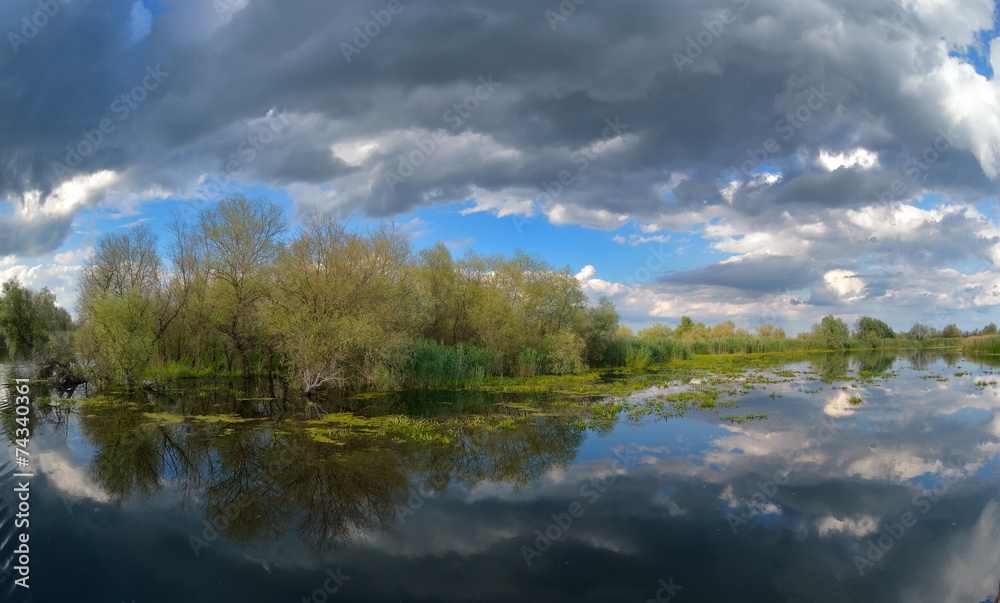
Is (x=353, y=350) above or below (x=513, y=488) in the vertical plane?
above

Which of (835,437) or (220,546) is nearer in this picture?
(220,546)

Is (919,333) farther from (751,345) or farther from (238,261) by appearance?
(238,261)

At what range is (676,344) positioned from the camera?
58500 mm

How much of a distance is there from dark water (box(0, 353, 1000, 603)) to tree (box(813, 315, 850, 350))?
81614 millimetres

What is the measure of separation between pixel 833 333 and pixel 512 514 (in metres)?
97.4

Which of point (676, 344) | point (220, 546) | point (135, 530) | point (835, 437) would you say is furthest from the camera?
point (676, 344)

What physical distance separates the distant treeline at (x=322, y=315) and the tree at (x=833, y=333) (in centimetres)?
5778

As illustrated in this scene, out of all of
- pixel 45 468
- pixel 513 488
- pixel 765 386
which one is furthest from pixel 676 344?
pixel 45 468

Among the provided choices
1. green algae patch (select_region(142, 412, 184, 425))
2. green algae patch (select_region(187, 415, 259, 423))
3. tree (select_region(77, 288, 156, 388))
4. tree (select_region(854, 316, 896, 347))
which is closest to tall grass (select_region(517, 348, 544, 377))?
green algae patch (select_region(187, 415, 259, 423))

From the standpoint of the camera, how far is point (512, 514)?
9898 millimetres

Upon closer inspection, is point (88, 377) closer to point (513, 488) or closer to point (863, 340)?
point (513, 488)

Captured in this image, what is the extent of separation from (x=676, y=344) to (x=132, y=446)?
176ft

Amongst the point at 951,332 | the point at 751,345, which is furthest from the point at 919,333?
the point at 751,345

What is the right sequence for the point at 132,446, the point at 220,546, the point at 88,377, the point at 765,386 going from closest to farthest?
the point at 220,546 → the point at 132,446 → the point at 88,377 → the point at 765,386
